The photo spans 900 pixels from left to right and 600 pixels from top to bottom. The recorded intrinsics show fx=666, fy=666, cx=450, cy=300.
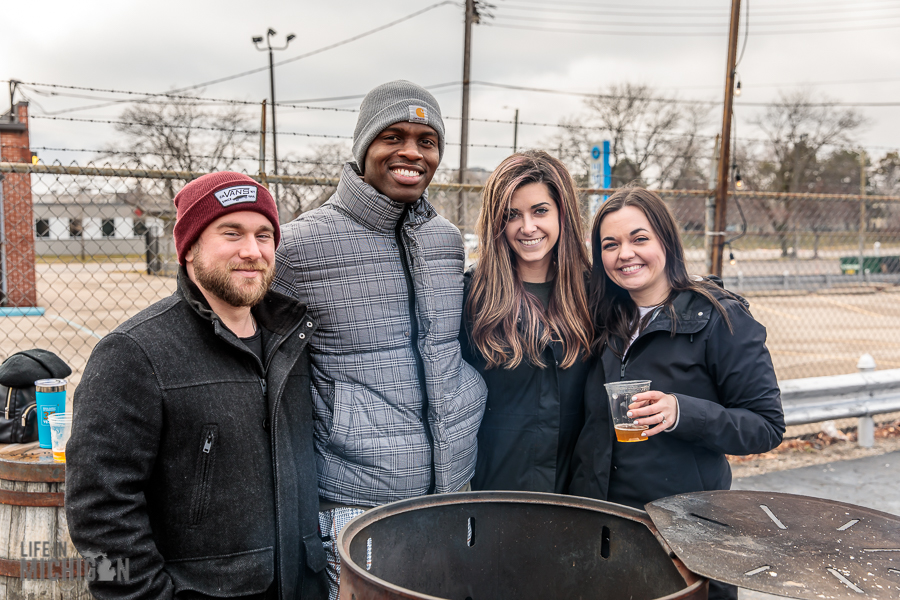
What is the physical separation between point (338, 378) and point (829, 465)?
174 inches

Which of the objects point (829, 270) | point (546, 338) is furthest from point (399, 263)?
point (829, 270)

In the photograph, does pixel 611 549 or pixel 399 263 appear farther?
pixel 399 263

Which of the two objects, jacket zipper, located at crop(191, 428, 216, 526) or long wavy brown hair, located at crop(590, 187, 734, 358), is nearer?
jacket zipper, located at crop(191, 428, 216, 526)

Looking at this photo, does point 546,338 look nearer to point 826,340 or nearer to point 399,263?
point 399,263

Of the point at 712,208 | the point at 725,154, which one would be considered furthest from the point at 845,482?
the point at 725,154

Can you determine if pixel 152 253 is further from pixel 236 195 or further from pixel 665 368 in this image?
pixel 665 368

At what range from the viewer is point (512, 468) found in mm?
2367

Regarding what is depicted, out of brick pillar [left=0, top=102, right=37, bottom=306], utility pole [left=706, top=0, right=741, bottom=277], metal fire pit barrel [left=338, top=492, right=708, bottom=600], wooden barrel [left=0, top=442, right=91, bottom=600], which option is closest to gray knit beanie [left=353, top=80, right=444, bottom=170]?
metal fire pit barrel [left=338, top=492, right=708, bottom=600]

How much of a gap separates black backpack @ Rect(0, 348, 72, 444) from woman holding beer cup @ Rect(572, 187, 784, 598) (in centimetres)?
196

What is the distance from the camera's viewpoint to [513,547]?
194 cm

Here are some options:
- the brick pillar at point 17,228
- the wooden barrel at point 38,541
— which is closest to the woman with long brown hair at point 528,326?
the wooden barrel at point 38,541

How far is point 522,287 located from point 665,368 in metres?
0.60

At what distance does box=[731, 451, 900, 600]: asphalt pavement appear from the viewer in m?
4.36

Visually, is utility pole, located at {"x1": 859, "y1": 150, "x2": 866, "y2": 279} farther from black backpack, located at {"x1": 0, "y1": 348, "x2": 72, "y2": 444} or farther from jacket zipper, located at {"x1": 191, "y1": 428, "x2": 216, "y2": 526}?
black backpack, located at {"x1": 0, "y1": 348, "x2": 72, "y2": 444}
